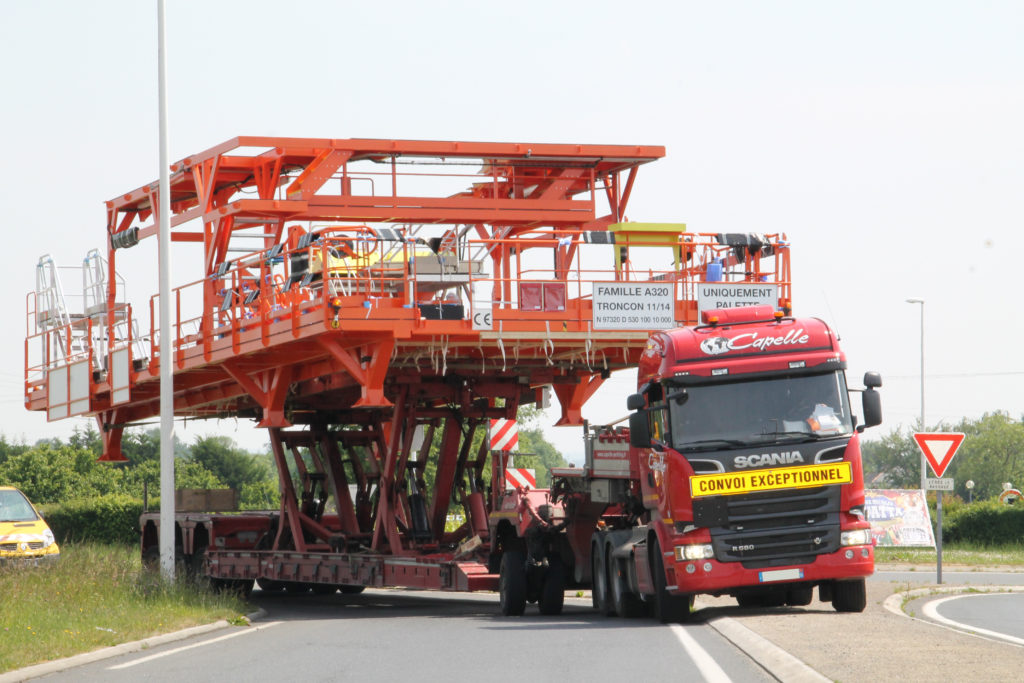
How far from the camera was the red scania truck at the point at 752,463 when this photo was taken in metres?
16.2

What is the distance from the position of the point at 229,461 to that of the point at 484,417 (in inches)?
3436

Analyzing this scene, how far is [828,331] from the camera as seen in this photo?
1683 cm

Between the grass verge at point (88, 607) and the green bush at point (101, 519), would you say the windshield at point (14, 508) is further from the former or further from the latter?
the green bush at point (101, 519)

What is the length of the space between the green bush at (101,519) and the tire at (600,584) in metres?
31.2

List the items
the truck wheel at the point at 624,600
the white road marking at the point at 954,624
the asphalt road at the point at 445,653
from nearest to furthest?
1. the asphalt road at the point at 445,653
2. the white road marking at the point at 954,624
3. the truck wheel at the point at 624,600

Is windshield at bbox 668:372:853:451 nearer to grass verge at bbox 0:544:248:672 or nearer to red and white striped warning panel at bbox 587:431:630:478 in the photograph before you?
red and white striped warning panel at bbox 587:431:630:478

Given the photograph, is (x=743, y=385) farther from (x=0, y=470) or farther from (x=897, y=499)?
(x=0, y=470)

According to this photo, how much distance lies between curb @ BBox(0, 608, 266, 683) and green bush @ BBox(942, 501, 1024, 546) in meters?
32.7

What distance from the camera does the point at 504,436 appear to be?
22.2 meters

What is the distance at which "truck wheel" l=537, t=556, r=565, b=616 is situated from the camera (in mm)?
19828

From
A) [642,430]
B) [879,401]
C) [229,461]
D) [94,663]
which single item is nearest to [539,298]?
[642,430]

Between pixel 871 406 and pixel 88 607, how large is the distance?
9.36 meters

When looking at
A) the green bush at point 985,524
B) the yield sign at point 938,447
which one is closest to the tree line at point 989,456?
the green bush at point 985,524

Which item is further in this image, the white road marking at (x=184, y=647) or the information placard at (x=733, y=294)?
the information placard at (x=733, y=294)
